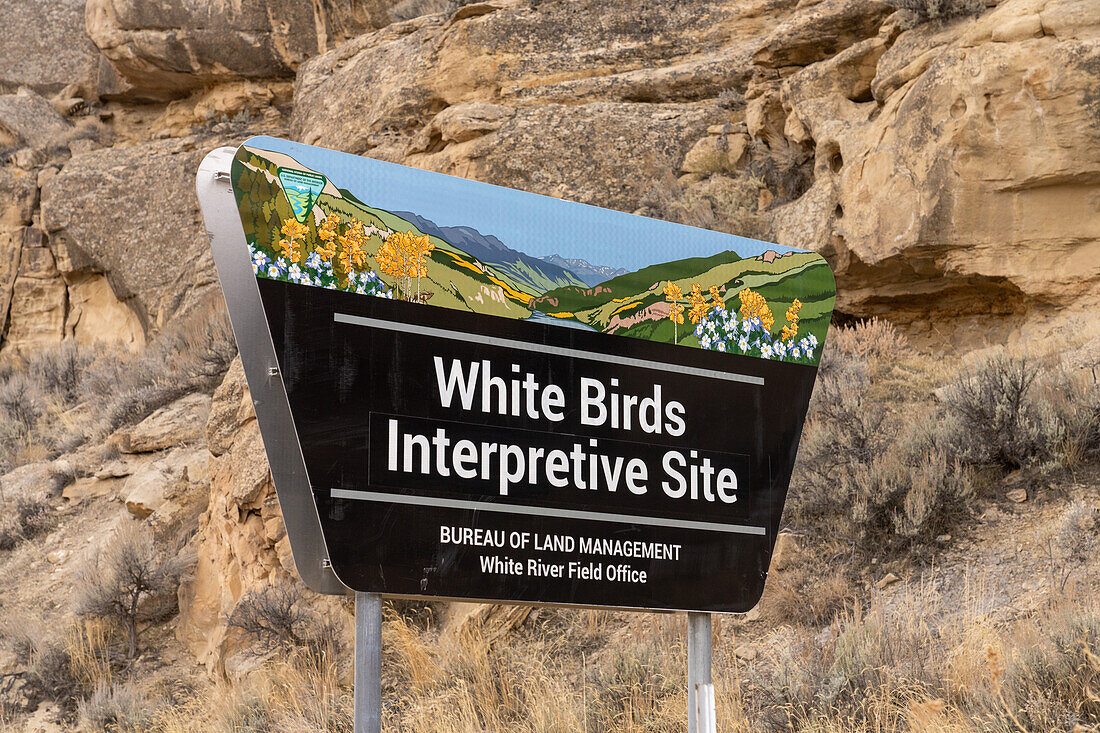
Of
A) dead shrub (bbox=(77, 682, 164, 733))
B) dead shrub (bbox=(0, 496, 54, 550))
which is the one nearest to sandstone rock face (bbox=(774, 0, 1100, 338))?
dead shrub (bbox=(77, 682, 164, 733))

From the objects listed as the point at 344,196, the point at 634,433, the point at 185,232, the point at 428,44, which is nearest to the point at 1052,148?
the point at 634,433

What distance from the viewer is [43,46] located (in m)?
20.5

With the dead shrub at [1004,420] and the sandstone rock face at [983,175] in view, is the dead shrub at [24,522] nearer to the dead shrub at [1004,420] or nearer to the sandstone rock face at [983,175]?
the sandstone rock face at [983,175]

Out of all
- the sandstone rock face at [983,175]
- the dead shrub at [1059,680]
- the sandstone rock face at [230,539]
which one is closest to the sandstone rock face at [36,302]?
the sandstone rock face at [230,539]

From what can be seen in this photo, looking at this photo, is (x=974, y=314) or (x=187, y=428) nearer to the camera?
(x=974, y=314)

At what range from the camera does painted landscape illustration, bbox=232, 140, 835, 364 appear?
10.3 feet

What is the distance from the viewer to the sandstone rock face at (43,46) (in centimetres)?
2023

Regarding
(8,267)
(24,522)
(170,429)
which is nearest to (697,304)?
(170,429)

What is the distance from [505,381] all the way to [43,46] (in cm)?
2067

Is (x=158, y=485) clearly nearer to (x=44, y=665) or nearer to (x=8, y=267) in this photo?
(x=44, y=665)

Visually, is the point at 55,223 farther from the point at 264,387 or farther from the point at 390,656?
the point at 264,387

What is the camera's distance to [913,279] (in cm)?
904

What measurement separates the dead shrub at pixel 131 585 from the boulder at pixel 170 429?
70.1 inches

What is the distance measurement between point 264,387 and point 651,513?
137cm
